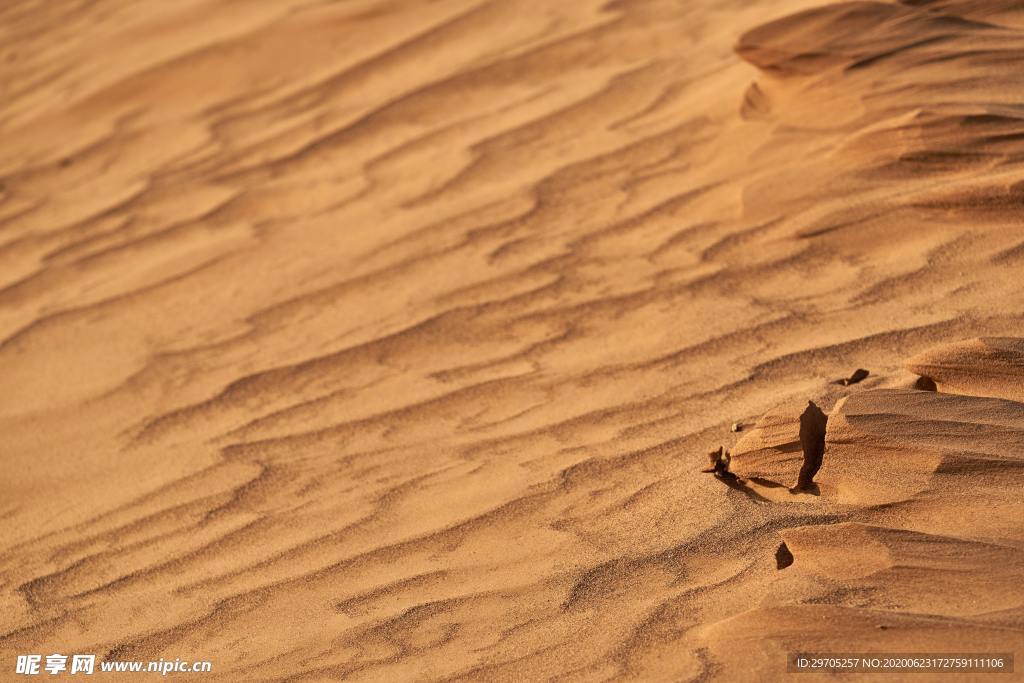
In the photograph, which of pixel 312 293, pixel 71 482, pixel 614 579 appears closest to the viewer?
pixel 614 579

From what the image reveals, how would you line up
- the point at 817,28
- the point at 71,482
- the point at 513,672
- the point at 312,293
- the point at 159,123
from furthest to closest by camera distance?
the point at 159,123 → the point at 817,28 → the point at 312,293 → the point at 71,482 → the point at 513,672

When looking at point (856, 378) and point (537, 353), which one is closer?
point (856, 378)

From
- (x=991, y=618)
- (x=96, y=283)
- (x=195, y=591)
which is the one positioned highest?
(x=96, y=283)

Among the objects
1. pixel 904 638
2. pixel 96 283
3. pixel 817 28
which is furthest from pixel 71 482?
pixel 817 28

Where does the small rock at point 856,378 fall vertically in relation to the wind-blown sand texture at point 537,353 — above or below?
below

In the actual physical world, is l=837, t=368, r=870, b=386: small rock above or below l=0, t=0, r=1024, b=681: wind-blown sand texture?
below

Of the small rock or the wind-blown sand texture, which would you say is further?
the small rock

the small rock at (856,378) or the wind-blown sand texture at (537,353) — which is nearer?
the wind-blown sand texture at (537,353)

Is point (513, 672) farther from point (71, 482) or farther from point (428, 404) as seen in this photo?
point (71, 482)
